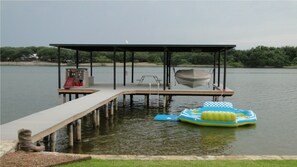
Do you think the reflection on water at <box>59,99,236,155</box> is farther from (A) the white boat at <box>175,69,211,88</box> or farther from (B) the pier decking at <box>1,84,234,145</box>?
(A) the white boat at <box>175,69,211,88</box>

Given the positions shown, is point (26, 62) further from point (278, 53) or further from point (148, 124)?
point (148, 124)

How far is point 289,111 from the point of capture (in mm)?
20359

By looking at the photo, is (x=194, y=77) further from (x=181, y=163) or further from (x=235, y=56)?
(x=235, y=56)

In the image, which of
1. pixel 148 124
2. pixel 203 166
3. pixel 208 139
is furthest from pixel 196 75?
pixel 203 166

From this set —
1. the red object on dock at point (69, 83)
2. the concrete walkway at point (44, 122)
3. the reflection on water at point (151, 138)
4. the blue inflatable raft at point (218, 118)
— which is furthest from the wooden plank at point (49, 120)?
the red object on dock at point (69, 83)

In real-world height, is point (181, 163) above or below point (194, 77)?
below

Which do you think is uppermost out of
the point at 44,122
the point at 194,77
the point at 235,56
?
the point at 235,56

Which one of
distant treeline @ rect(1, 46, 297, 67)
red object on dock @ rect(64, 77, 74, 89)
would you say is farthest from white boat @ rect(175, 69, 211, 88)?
distant treeline @ rect(1, 46, 297, 67)

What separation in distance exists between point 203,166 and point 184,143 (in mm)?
5151

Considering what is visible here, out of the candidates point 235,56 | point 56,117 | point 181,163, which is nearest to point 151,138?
point 56,117

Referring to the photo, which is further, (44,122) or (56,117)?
(56,117)

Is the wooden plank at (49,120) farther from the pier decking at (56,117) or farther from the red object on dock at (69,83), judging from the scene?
the red object on dock at (69,83)

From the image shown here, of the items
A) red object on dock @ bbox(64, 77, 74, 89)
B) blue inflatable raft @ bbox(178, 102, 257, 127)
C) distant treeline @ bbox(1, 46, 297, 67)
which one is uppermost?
distant treeline @ bbox(1, 46, 297, 67)

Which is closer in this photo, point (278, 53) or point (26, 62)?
point (278, 53)
